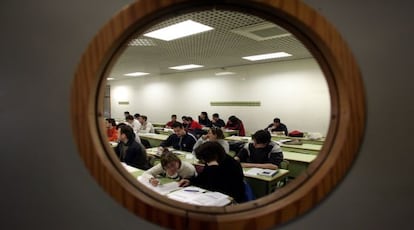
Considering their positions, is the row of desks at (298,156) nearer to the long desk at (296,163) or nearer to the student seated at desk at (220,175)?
the long desk at (296,163)

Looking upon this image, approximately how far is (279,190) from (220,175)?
180cm

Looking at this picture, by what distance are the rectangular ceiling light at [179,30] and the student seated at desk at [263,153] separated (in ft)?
5.61

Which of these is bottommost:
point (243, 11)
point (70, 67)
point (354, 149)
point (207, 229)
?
point (207, 229)

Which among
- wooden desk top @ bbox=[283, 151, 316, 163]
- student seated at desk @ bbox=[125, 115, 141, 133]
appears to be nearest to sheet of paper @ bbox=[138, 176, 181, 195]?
wooden desk top @ bbox=[283, 151, 316, 163]

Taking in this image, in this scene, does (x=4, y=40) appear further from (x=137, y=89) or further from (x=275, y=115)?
(x=137, y=89)

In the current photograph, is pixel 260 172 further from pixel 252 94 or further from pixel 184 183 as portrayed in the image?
pixel 252 94

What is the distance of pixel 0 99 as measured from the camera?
108cm

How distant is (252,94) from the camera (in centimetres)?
859

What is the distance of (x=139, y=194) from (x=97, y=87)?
429mm

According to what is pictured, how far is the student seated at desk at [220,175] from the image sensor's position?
2650 mm

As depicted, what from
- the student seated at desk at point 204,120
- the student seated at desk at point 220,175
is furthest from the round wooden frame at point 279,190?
the student seated at desk at point 204,120

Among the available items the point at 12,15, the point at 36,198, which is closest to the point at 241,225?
the point at 36,198

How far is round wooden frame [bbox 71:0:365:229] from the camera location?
842 mm

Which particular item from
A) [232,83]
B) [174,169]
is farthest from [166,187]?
[232,83]
